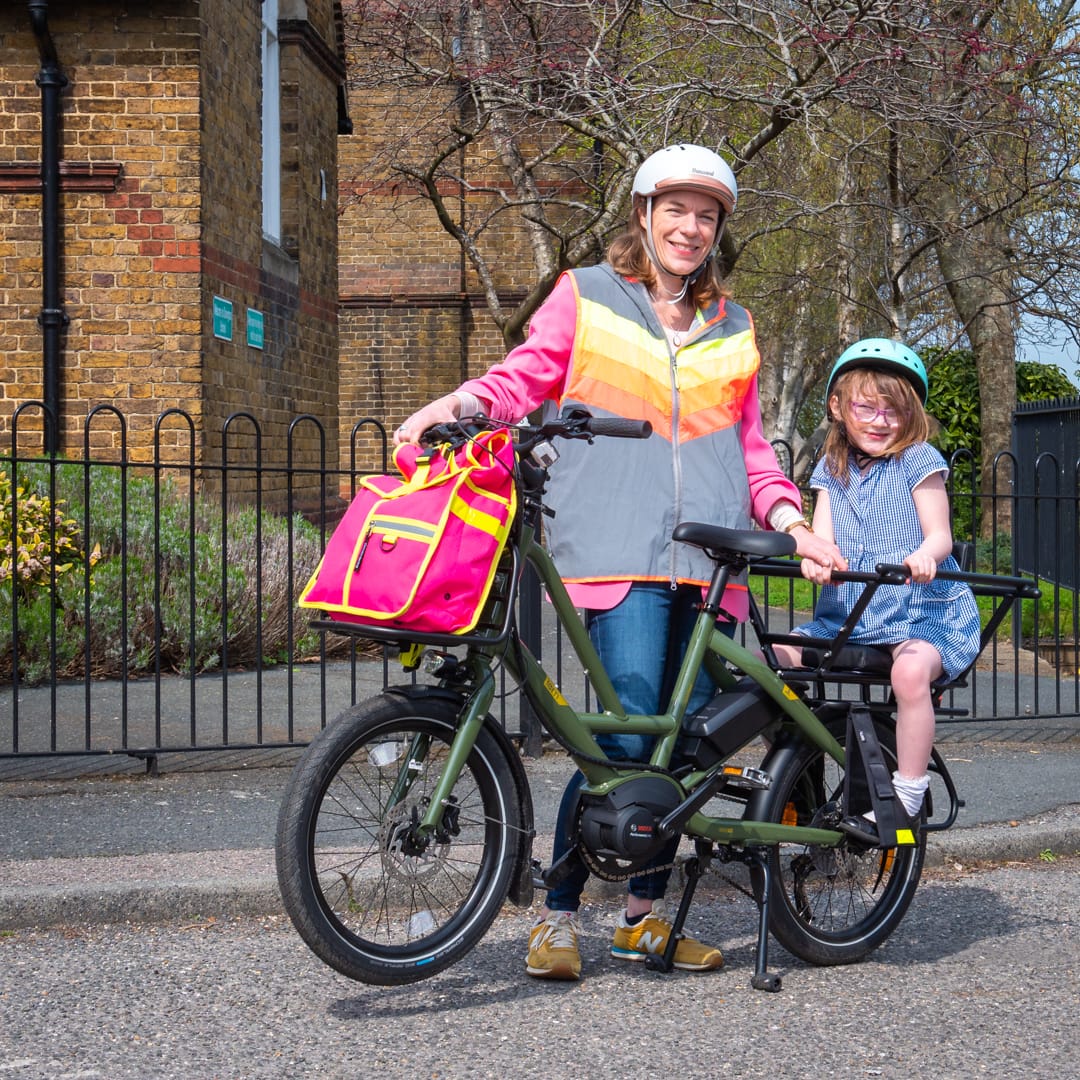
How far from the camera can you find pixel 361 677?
857 cm

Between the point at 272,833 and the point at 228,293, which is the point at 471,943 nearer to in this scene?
the point at 272,833

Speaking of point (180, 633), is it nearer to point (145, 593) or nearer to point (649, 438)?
point (145, 593)

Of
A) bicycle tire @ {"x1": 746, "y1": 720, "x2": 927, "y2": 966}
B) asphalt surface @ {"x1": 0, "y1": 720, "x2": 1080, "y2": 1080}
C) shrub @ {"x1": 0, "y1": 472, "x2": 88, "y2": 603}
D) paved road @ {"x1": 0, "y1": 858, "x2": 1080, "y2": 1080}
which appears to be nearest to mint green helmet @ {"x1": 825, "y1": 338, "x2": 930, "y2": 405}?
bicycle tire @ {"x1": 746, "y1": 720, "x2": 927, "y2": 966}

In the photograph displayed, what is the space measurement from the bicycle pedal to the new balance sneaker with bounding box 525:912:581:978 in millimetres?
542

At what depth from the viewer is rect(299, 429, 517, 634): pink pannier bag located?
3.23 metres

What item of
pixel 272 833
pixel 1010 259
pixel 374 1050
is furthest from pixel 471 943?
pixel 1010 259

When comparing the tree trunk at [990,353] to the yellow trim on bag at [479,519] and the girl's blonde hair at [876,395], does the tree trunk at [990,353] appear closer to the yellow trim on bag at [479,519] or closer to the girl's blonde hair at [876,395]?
the girl's blonde hair at [876,395]

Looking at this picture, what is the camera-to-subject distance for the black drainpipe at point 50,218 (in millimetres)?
10422

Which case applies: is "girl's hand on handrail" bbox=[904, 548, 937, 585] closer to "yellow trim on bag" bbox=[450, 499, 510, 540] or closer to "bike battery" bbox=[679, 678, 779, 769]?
"bike battery" bbox=[679, 678, 779, 769]

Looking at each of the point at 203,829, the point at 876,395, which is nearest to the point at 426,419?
the point at 876,395

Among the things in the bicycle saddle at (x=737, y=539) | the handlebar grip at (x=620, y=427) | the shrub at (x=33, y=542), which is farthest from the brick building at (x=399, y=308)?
the handlebar grip at (x=620, y=427)

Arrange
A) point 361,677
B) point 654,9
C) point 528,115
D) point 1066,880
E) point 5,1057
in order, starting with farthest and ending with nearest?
point 528,115 < point 654,9 < point 361,677 < point 1066,880 < point 5,1057

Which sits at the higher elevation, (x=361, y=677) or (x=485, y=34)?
(x=485, y=34)

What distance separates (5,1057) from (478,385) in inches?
70.5
